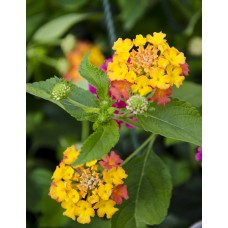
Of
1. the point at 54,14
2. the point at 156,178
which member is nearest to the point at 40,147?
the point at 54,14

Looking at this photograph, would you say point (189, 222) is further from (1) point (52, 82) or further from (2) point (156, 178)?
(1) point (52, 82)

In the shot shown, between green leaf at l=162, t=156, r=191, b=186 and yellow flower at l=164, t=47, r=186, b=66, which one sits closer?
yellow flower at l=164, t=47, r=186, b=66

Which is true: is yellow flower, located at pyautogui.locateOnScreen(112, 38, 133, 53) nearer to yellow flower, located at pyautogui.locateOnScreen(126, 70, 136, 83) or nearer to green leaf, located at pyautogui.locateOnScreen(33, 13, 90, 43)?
yellow flower, located at pyautogui.locateOnScreen(126, 70, 136, 83)

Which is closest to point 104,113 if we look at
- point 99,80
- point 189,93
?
point 99,80

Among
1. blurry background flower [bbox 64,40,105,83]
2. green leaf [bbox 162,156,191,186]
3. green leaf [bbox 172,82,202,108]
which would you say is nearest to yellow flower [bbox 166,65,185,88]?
green leaf [bbox 172,82,202,108]

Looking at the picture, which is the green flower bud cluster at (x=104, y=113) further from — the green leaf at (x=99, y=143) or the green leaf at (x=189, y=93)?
the green leaf at (x=189, y=93)

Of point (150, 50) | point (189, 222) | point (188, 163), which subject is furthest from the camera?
point (188, 163)
